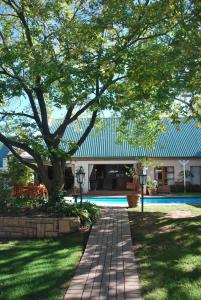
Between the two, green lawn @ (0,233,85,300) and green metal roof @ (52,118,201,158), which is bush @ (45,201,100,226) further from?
green metal roof @ (52,118,201,158)

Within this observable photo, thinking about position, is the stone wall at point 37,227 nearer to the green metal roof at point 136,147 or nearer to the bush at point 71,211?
the bush at point 71,211

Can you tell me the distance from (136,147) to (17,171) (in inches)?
680

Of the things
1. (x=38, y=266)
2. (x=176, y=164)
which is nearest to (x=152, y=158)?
(x=176, y=164)

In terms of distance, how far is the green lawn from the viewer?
669 cm

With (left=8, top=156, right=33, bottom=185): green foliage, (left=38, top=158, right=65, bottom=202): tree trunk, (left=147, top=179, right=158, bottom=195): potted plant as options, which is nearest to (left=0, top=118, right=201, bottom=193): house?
(left=147, top=179, right=158, bottom=195): potted plant

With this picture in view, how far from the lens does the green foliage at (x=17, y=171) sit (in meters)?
18.3

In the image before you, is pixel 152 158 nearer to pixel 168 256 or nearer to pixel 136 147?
pixel 136 147

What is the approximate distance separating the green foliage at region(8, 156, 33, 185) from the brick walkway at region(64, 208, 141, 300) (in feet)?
23.8

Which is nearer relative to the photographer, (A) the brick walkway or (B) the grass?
(A) the brick walkway

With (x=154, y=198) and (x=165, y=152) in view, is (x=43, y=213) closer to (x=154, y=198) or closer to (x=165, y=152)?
(x=154, y=198)

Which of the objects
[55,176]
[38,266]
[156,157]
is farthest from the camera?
[156,157]

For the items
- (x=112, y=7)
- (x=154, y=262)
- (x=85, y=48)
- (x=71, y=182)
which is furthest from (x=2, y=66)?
(x=71, y=182)

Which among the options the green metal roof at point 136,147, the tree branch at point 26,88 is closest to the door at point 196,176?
the green metal roof at point 136,147

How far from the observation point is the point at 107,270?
25.4 ft
